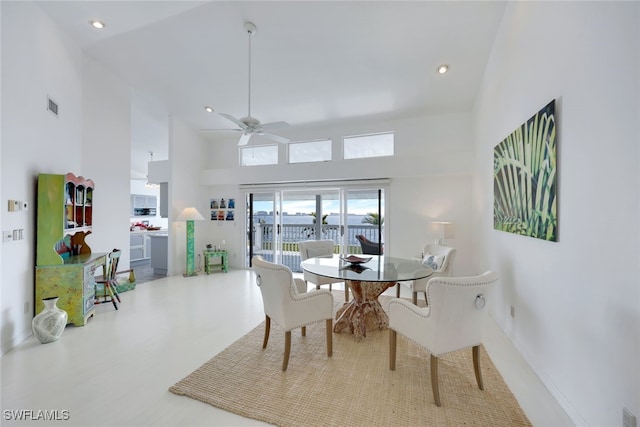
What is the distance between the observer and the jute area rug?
5.27 feet

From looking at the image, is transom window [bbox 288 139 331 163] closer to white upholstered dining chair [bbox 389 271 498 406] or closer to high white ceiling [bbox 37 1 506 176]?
high white ceiling [bbox 37 1 506 176]

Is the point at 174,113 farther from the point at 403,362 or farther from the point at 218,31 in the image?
the point at 403,362

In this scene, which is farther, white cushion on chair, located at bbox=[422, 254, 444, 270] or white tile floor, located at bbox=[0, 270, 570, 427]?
white cushion on chair, located at bbox=[422, 254, 444, 270]

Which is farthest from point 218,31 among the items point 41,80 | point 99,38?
point 41,80

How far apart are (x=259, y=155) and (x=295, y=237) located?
2.20 m

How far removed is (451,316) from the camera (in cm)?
171

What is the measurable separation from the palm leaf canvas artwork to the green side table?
16.9ft

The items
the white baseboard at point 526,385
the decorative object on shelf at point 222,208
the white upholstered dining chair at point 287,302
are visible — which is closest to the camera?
the white baseboard at point 526,385

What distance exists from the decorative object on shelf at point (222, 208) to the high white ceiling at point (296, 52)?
2.18 metres

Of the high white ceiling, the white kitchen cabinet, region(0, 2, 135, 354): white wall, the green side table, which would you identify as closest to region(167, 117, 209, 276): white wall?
the green side table

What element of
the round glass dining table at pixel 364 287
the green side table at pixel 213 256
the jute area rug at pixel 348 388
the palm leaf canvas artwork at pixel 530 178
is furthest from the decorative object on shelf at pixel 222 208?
the palm leaf canvas artwork at pixel 530 178

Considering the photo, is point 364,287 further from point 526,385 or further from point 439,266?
point 526,385

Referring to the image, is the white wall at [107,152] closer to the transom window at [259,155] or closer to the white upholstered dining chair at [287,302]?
the transom window at [259,155]

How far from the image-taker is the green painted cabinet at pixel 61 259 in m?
2.68
